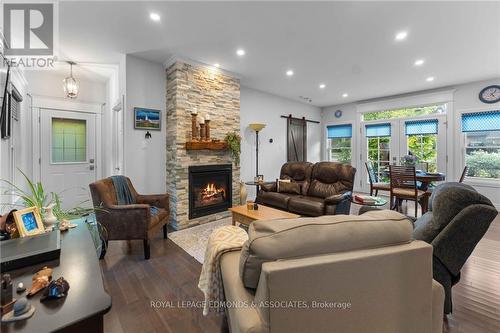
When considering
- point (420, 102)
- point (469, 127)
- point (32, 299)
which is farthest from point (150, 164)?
point (469, 127)

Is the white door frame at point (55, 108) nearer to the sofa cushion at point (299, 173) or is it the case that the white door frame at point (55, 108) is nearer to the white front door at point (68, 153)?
the white front door at point (68, 153)

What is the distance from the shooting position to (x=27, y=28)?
2580mm

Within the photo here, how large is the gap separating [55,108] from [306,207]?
488 centimetres

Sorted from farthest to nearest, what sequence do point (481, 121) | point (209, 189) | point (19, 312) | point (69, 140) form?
point (481, 121)
point (69, 140)
point (209, 189)
point (19, 312)

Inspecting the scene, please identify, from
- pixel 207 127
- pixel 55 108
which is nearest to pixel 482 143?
pixel 207 127

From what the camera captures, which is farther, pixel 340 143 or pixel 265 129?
pixel 340 143

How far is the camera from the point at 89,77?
446cm

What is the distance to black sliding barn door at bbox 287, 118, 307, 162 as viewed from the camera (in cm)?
621

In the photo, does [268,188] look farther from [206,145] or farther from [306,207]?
[206,145]

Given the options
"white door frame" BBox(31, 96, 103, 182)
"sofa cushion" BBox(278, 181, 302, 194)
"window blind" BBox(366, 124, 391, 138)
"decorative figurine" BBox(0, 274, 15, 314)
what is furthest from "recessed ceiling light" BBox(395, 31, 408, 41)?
"white door frame" BBox(31, 96, 103, 182)

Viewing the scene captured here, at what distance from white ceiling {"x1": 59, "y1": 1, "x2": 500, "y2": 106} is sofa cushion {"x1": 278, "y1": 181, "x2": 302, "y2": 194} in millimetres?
2108

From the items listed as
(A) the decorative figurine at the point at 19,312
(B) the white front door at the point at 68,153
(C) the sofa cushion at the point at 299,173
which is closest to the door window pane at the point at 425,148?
(C) the sofa cushion at the point at 299,173

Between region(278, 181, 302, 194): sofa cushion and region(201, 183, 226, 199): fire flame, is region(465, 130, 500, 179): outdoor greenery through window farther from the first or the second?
region(201, 183, 226, 199): fire flame

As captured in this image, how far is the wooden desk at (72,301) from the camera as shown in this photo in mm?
765
